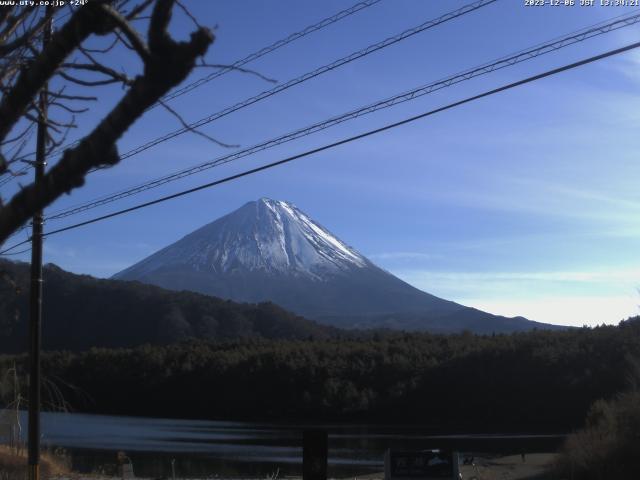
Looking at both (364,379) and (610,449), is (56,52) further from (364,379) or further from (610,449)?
(364,379)

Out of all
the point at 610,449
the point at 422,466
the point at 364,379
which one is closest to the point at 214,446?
the point at 610,449

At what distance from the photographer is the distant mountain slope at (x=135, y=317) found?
106562 millimetres

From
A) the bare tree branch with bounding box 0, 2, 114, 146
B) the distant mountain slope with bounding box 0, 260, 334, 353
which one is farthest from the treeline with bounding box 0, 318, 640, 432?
the bare tree branch with bounding box 0, 2, 114, 146

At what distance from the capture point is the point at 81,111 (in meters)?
7.71

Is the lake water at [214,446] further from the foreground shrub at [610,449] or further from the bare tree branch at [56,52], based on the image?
the bare tree branch at [56,52]

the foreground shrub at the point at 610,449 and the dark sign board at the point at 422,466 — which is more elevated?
the dark sign board at the point at 422,466

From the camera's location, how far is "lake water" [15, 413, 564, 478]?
108ft

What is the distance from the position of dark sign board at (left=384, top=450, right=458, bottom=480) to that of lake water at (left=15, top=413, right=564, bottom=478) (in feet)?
46.5

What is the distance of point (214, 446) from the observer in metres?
43.8

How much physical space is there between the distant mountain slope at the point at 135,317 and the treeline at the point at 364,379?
24.2 metres

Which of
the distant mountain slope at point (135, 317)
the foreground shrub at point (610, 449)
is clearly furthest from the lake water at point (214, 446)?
the distant mountain slope at point (135, 317)

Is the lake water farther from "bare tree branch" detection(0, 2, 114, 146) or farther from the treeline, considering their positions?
"bare tree branch" detection(0, 2, 114, 146)

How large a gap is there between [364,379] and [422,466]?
219 feet

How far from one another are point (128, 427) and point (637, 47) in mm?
51201
